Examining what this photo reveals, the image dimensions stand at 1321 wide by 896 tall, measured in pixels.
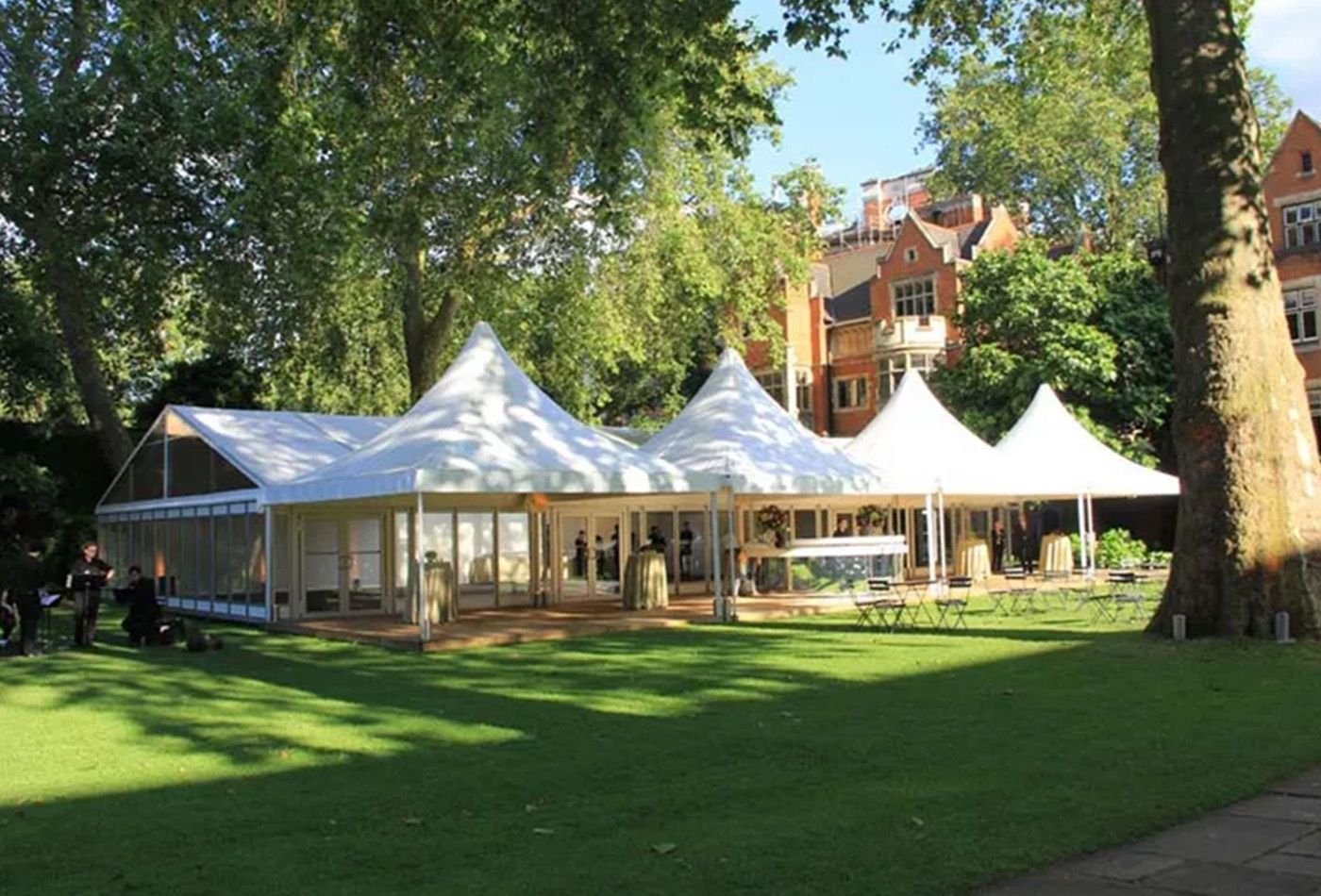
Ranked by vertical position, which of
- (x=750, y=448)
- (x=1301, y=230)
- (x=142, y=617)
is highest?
(x=1301, y=230)

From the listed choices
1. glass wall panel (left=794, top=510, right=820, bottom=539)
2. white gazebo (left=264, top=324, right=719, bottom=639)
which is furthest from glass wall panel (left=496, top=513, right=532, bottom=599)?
glass wall panel (left=794, top=510, right=820, bottom=539)

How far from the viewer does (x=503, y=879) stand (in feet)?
17.3

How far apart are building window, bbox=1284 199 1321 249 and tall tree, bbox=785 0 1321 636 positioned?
26621 millimetres

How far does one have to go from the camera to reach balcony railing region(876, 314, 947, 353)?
47.3 m

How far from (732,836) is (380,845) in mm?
1707

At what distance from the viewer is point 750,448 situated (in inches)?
848

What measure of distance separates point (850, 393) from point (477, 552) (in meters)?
28.7

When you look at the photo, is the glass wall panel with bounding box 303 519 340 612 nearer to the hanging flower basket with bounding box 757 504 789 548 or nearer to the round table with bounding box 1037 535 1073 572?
the hanging flower basket with bounding box 757 504 789 548

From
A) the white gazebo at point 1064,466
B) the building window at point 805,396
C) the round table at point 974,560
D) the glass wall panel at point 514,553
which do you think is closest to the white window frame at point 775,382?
the building window at point 805,396

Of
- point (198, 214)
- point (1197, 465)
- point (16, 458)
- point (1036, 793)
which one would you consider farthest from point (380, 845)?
point (16, 458)

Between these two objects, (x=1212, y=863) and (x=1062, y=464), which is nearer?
(x=1212, y=863)

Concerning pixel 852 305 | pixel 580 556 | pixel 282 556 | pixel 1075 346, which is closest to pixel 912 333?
pixel 852 305

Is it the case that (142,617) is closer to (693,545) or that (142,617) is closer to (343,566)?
(343,566)

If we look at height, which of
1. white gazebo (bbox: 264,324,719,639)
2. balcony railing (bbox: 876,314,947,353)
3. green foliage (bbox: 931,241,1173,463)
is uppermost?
balcony railing (bbox: 876,314,947,353)
